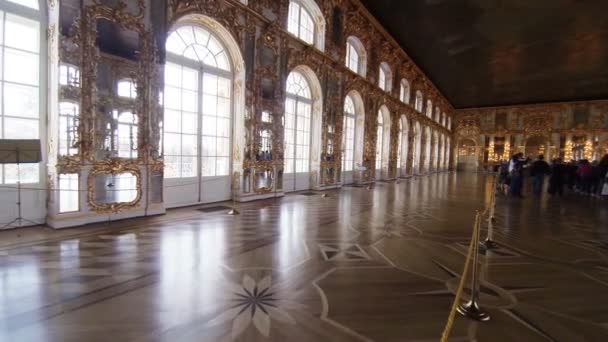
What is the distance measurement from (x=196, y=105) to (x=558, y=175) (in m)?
14.8

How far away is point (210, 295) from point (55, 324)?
1.20 meters

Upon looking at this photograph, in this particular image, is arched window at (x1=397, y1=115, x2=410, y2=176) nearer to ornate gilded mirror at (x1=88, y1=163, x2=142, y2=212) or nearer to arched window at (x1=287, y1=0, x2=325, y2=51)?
arched window at (x1=287, y1=0, x2=325, y2=51)

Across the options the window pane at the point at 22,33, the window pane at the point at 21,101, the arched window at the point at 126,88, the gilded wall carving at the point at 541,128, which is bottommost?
the window pane at the point at 21,101

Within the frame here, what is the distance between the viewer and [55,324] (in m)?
2.41

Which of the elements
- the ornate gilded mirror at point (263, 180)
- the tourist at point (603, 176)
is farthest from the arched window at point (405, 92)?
the ornate gilded mirror at point (263, 180)

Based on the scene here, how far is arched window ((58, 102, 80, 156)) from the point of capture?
5.17 meters

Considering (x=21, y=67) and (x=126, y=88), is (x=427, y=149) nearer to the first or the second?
(x=126, y=88)

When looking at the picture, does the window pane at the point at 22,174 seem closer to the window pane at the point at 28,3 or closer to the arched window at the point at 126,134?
the arched window at the point at 126,134

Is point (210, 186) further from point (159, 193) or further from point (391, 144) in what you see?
point (391, 144)

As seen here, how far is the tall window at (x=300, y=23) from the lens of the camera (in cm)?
1021

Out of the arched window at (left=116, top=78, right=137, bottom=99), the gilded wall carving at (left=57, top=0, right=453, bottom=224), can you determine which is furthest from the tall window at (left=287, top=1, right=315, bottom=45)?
the arched window at (left=116, top=78, right=137, bottom=99)

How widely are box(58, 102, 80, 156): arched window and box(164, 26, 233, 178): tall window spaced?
1.85 m

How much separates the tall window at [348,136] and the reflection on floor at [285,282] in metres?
7.94

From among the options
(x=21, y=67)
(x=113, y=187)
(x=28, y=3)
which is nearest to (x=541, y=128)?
(x=113, y=187)
